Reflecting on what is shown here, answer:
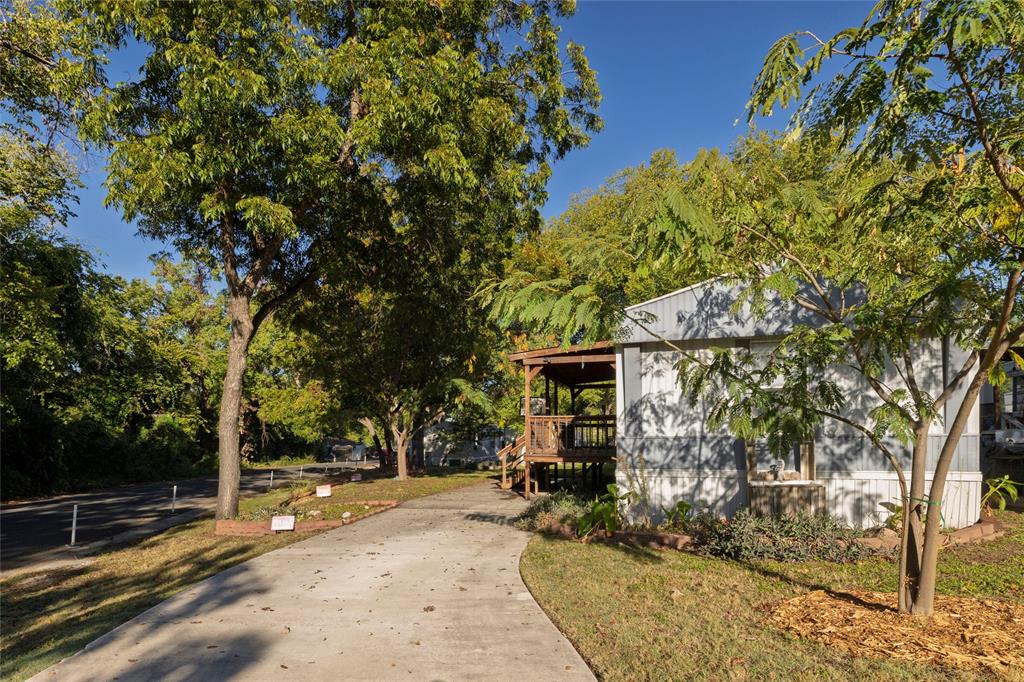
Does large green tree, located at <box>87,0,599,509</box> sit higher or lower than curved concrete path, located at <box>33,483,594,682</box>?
higher

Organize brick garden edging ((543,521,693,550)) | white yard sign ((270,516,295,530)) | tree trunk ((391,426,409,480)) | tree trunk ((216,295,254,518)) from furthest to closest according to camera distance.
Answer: tree trunk ((391,426,409,480)), tree trunk ((216,295,254,518)), white yard sign ((270,516,295,530)), brick garden edging ((543,521,693,550))

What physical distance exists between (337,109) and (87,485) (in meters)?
17.7

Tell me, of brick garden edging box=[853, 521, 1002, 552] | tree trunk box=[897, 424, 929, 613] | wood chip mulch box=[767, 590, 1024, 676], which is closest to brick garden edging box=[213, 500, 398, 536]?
wood chip mulch box=[767, 590, 1024, 676]

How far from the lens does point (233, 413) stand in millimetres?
11789

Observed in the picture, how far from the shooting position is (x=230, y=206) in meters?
10.6

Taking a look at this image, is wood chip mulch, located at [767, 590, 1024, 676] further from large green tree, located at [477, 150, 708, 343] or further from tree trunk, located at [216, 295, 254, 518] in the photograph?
tree trunk, located at [216, 295, 254, 518]

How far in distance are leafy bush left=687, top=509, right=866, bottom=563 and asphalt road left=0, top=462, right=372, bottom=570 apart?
32.6 ft

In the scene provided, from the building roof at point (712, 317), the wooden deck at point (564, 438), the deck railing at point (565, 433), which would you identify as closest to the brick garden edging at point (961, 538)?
the building roof at point (712, 317)

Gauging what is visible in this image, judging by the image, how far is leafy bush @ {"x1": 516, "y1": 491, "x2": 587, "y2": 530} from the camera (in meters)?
10.9

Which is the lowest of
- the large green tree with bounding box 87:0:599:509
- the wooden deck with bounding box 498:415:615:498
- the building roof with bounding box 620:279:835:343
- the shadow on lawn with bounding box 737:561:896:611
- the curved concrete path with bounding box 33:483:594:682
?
the curved concrete path with bounding box 33:483:594:682

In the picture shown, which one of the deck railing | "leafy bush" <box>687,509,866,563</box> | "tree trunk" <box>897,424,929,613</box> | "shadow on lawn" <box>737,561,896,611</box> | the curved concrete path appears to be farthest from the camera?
the deck railing

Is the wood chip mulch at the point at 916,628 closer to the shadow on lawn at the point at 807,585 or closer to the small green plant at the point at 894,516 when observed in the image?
the shadow on lawn at the point at 807,585

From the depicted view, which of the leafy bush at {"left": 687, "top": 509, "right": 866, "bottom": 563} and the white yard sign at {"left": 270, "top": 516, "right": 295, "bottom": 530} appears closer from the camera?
the leafy bush at {"left": 687, "top": 509, "right": 866, "bottom": 563}

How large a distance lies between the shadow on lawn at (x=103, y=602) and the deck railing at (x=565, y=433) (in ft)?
25.5
